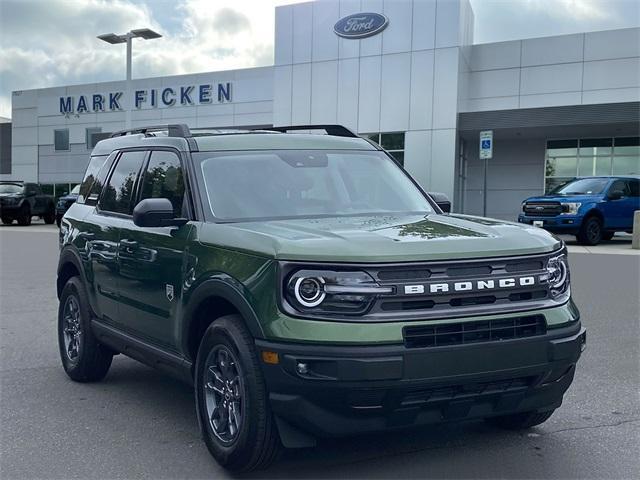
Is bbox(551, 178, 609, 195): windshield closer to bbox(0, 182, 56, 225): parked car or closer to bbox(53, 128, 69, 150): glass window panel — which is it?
bbox(0, 182, 56, 225): parked car

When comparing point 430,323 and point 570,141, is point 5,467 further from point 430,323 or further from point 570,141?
point 570,141

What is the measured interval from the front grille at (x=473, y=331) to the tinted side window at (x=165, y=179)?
184cm

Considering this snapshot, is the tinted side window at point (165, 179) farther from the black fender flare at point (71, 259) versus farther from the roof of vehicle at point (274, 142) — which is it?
the black fender flare at point (71, 259)

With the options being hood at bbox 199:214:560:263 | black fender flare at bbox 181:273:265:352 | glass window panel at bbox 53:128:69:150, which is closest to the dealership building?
glass window panel at bbox 53:128:69:150

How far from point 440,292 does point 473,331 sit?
25 centimetres

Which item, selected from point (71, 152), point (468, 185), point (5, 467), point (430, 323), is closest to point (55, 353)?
point (5, 467)

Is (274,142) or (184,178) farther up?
(274,142)

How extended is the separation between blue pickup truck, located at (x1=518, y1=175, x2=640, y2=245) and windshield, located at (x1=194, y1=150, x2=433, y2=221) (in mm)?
14532

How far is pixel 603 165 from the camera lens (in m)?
27.9

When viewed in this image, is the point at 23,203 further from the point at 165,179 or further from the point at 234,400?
the point at 234,400

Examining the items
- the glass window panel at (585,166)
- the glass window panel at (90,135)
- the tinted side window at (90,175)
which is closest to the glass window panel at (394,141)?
the glass window panel at (585,166)

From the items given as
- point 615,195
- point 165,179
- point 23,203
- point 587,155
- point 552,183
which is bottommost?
point 23,203

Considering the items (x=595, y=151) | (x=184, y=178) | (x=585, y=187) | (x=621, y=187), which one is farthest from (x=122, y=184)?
(x=595, y=151)

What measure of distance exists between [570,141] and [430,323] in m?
27.4
